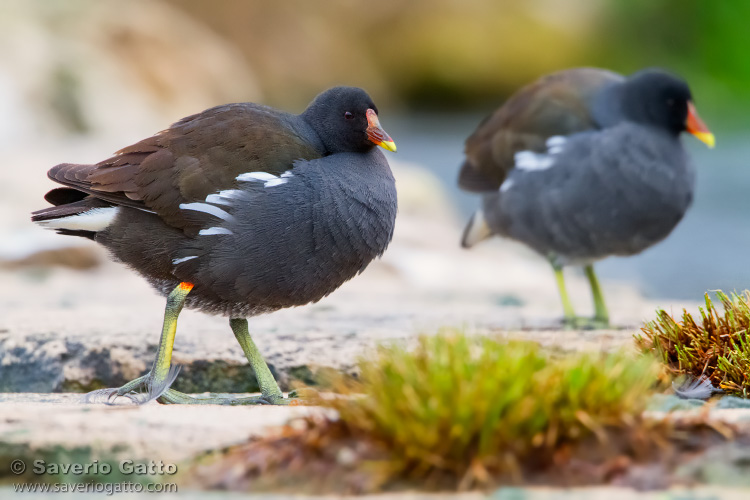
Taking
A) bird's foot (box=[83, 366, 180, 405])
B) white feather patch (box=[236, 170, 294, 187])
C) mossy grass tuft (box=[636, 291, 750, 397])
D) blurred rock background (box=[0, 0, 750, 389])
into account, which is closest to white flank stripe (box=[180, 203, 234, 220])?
white feather patch (box=[236, 170, 294, 187])

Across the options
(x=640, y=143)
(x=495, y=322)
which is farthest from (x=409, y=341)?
(x=640, y=143)

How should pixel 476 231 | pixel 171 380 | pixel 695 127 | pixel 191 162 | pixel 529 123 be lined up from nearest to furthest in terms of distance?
1. pixel 191 162
2. pixel 171 380
3. pixel 695 127
4. pixel 529 123
5. pixel 476 231

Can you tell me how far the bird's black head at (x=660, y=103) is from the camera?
283 inches

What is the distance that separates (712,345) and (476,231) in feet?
12.0

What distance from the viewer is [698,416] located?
140 inches

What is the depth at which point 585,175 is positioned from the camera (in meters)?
7.03

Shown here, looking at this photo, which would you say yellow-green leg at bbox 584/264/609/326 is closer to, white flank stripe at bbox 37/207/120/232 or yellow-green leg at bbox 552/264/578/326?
yellow-green leg at bbox 552/264/578/326

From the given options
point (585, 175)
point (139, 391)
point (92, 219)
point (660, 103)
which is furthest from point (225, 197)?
point (660, 103)

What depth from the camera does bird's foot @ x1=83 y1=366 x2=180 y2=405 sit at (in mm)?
4891

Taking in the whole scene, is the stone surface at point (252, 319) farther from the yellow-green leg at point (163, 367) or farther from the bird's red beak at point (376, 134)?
the bird's red beak at point (376, 134)

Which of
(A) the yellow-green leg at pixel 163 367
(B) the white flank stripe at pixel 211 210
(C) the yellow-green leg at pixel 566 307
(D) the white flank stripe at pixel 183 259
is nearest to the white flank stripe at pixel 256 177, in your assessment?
(B) the white flank stripe at pixel 211 210

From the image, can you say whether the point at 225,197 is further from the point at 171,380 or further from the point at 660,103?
the point at 660,103

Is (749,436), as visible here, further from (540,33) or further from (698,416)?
(540,33)

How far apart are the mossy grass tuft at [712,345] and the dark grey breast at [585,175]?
194 cm
